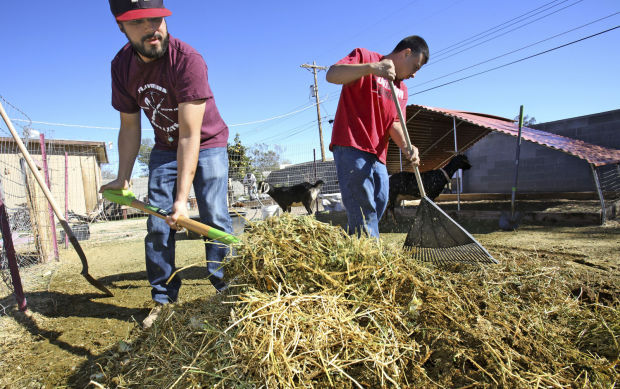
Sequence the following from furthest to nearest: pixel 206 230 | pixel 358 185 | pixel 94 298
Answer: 1. pixel 94 298
2. pixel 358 185
3. pixel 206 230

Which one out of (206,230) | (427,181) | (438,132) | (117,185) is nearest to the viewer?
(206,230)

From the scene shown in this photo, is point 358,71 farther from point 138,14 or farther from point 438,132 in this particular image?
point 438,132

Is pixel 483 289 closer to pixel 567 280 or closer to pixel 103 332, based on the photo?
pixel 567 280

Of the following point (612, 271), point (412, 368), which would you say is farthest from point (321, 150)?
point (412, 368)

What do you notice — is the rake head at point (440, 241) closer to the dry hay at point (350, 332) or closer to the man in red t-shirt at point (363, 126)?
the man in red t-shirt at point (363, 126)

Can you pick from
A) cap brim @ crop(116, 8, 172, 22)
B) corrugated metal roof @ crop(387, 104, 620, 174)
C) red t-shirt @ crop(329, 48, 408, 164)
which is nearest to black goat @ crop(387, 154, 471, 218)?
corrugated metal roof @ crop(387, 104, 620, 174)

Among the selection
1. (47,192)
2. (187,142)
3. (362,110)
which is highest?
(362,110)

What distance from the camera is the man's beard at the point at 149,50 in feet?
5.76

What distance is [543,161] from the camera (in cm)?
1053

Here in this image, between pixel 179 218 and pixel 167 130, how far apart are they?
742 millimetres

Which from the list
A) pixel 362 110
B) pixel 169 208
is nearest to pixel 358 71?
pixel 362 110

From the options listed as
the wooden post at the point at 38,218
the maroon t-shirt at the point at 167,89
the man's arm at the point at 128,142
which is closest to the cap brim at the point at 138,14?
the maroon t-shirt at the point at 167,89

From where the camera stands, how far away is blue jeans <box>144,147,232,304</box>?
2.02 meters

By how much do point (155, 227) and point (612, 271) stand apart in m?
3.42
